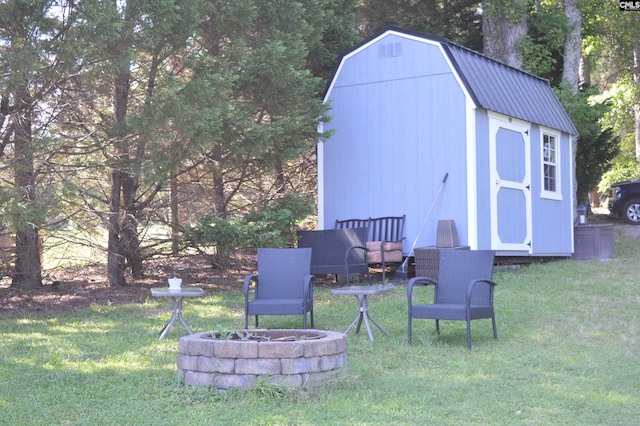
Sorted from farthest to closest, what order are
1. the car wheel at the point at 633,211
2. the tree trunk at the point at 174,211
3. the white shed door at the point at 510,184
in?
the car wheel at the point at 633,211
the white shed door at the point at 510,184
the tree trunk at the point at 174,211

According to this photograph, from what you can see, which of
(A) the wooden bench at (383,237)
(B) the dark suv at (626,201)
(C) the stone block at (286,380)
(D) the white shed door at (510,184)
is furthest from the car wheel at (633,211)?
(C) the stone block at (286,380)

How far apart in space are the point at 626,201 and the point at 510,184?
281 inches

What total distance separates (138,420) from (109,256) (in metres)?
6.22

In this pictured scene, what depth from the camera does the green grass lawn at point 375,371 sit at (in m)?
4.59

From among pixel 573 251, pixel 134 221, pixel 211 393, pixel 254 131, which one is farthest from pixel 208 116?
pixel 573 251

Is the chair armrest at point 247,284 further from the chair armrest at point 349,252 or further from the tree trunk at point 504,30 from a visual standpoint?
the tree trunk at point 504,30

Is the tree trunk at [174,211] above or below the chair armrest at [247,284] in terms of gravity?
above

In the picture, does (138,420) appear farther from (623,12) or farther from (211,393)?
(623,12)

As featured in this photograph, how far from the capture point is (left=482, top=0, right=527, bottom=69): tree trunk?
1546 centimetres

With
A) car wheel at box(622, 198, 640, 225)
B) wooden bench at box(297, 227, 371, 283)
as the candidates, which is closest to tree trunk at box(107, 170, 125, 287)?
wooden bench at box(297, 227, 371, 283)

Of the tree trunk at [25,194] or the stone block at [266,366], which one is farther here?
the tree trunk at [25,194]

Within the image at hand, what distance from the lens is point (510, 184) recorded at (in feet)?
39.2

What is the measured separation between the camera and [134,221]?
10453 millimetres

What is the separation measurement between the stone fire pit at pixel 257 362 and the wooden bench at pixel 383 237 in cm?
593
